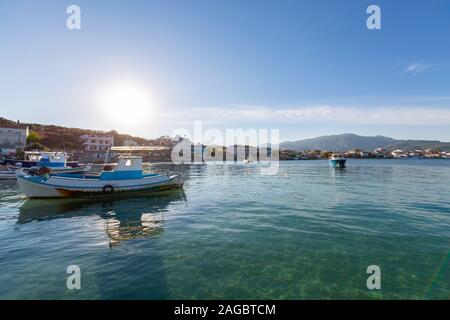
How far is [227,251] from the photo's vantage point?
1267 centimetres

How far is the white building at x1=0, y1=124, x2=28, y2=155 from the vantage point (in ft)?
284

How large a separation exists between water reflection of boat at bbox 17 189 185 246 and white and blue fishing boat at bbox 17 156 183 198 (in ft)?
3.29

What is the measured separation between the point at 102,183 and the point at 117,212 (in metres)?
8.07

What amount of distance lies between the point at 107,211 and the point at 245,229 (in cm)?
1364

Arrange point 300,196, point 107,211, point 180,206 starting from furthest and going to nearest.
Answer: point 300,196
point 180,206
point 107,211

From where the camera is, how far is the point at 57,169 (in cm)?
4616

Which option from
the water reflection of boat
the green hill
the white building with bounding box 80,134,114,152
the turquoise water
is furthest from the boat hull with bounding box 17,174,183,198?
the white building with bounding box 80,134,114,152

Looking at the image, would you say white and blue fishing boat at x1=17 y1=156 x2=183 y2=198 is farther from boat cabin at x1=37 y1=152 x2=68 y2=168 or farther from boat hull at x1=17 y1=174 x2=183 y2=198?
boat cabin at x1=37 y1=152 x2=68 y2=168

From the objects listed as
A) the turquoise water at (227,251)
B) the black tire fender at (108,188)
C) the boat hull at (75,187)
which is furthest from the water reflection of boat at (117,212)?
the black tire fender at (108,188)

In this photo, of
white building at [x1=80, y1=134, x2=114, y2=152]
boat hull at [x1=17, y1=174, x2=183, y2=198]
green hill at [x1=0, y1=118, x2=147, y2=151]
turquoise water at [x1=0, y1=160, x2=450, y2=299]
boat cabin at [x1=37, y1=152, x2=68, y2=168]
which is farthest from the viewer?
white building at [x1=80, y1=134, x2=114, y2=152]

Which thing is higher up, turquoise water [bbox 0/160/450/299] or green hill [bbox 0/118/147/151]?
green hill [bbox 0/118/147/151]

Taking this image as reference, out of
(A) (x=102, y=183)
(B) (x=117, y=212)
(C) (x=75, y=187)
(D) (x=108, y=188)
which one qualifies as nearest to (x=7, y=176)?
(C) (x=75, y=187)
